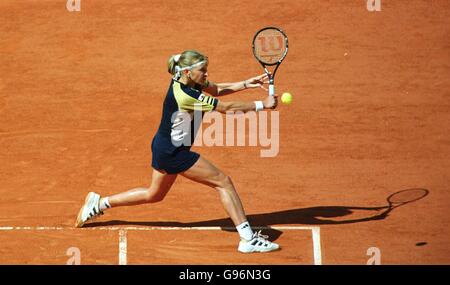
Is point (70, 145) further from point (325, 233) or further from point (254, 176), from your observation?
point (325, 233)

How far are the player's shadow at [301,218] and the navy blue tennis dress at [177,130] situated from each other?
1.11m

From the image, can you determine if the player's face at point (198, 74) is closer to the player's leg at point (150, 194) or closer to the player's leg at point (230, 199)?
the player's leg at point (230, 199)

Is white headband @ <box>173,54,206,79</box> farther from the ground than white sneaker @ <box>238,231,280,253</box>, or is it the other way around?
white headband @ <box>173,54,206,79</box>

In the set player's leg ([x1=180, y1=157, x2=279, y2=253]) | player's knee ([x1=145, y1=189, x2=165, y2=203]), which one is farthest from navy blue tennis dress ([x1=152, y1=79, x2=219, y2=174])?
player's knee ([x1=145, y1=189, x2=165, y2=203])

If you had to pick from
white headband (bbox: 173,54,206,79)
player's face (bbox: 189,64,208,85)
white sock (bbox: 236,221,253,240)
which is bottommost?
white sock (bbox: 236,221,253,240)

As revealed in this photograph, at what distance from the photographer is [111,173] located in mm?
13039

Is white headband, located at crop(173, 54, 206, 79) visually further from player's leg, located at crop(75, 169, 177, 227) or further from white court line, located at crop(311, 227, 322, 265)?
white court line, located at crop(311, 227, 322, 265)

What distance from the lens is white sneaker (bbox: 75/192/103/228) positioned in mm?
11586

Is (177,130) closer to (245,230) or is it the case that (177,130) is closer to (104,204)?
(245,230)

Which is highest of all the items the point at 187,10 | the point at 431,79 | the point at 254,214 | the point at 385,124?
the point at 187,10

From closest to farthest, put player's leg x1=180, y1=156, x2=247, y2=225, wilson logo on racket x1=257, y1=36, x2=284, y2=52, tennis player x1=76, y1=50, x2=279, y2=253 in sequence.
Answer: tennis player x1=76, y1=50, x2=279, y2=253 → player's leg x1=180, y1=156, x2=247, y2=225 → wilson logo on racket x1=257, y1=36, x2=284, y2=52

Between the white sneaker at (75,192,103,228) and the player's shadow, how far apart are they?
15cm

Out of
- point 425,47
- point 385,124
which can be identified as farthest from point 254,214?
point 425,47

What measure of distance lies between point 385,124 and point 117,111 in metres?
3.91
